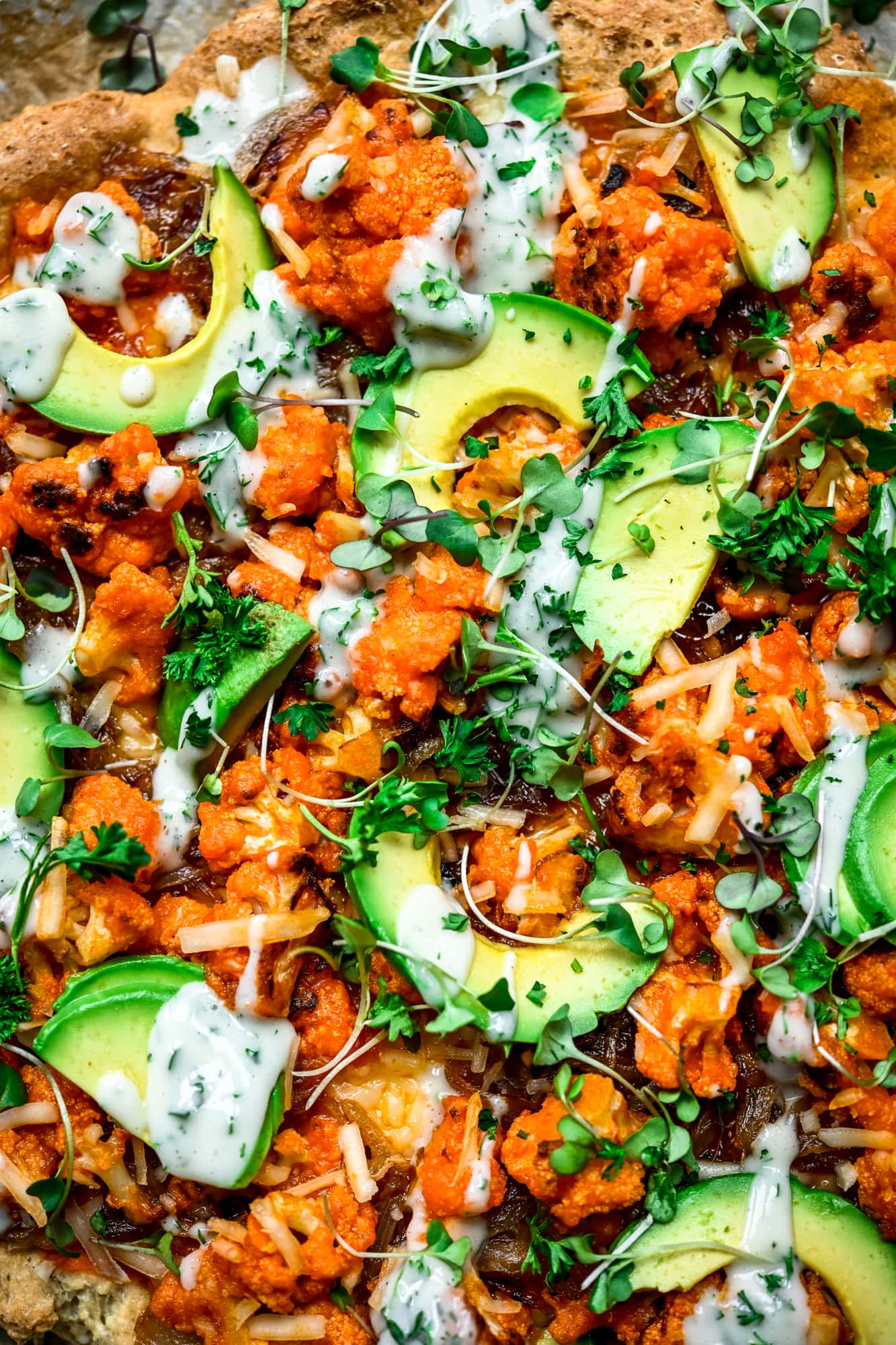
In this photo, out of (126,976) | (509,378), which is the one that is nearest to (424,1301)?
(126,976)

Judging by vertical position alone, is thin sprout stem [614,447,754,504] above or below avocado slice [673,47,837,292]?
below

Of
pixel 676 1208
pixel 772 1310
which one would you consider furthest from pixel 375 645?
pixel 772 1310

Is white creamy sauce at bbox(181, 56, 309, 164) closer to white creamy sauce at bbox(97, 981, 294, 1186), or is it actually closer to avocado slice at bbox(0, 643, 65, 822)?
avocado slice at bbox(0, 643, 65, 822)

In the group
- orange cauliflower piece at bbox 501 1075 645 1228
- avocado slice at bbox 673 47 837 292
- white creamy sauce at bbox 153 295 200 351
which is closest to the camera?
orange cauliflower piece at bbox 501 1075 645 1228

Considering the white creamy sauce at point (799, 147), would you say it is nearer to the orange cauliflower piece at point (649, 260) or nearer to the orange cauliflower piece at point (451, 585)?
the orange cauliflower piece at point (649, 260)

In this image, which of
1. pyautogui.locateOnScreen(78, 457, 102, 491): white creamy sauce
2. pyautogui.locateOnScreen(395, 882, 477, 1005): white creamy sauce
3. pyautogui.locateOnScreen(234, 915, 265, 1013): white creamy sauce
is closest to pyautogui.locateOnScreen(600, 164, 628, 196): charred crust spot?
pyautogui.locateOnScreen(78, 457, 102, 491): white creamy sauce

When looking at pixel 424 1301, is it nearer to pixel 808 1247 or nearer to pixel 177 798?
pixel 808 1247

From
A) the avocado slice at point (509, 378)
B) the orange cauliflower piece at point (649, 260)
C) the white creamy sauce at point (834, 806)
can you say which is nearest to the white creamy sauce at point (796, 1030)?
the white creamy sauce at point (834, 806)

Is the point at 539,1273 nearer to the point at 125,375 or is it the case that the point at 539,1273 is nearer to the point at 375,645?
the point at 375,645
